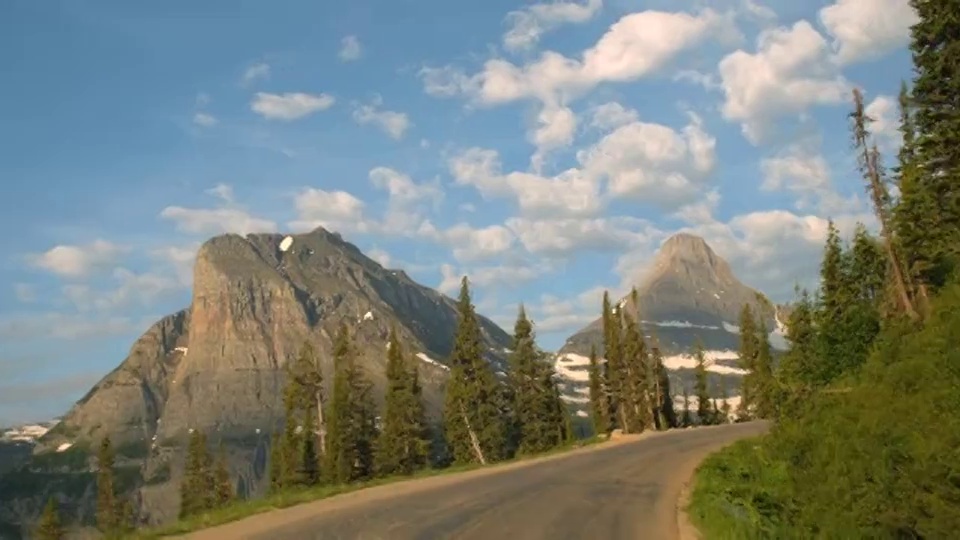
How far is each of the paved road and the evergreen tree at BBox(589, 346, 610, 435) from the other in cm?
6247

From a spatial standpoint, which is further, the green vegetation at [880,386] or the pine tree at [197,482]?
the pine tree at [197,482]

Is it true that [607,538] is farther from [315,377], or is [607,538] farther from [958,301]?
[315,377]

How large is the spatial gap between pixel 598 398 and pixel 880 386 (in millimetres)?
80888

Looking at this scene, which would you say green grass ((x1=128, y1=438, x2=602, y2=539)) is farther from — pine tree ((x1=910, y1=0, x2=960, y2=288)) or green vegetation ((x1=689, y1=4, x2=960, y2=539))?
pine tree ((x1=910, y1=0, x2=960, y2=288))

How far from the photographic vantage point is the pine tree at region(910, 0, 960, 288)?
3044 centimetres

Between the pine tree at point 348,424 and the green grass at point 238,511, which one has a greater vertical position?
the pine tree at point 348,424

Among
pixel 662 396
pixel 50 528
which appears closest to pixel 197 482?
pixel 50 528

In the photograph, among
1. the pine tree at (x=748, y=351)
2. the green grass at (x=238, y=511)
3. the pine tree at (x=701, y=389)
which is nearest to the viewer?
the green grass at (x=238, y=511)

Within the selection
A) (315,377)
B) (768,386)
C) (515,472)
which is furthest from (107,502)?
(768,386)

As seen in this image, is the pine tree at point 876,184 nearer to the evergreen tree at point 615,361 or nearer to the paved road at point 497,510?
the paved road at point 497,510

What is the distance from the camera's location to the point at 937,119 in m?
32.2

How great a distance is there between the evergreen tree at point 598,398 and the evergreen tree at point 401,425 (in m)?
24.4

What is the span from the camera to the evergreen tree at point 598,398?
92.4 m

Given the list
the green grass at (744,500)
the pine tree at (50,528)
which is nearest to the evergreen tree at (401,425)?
the pine tree at (50,528)
